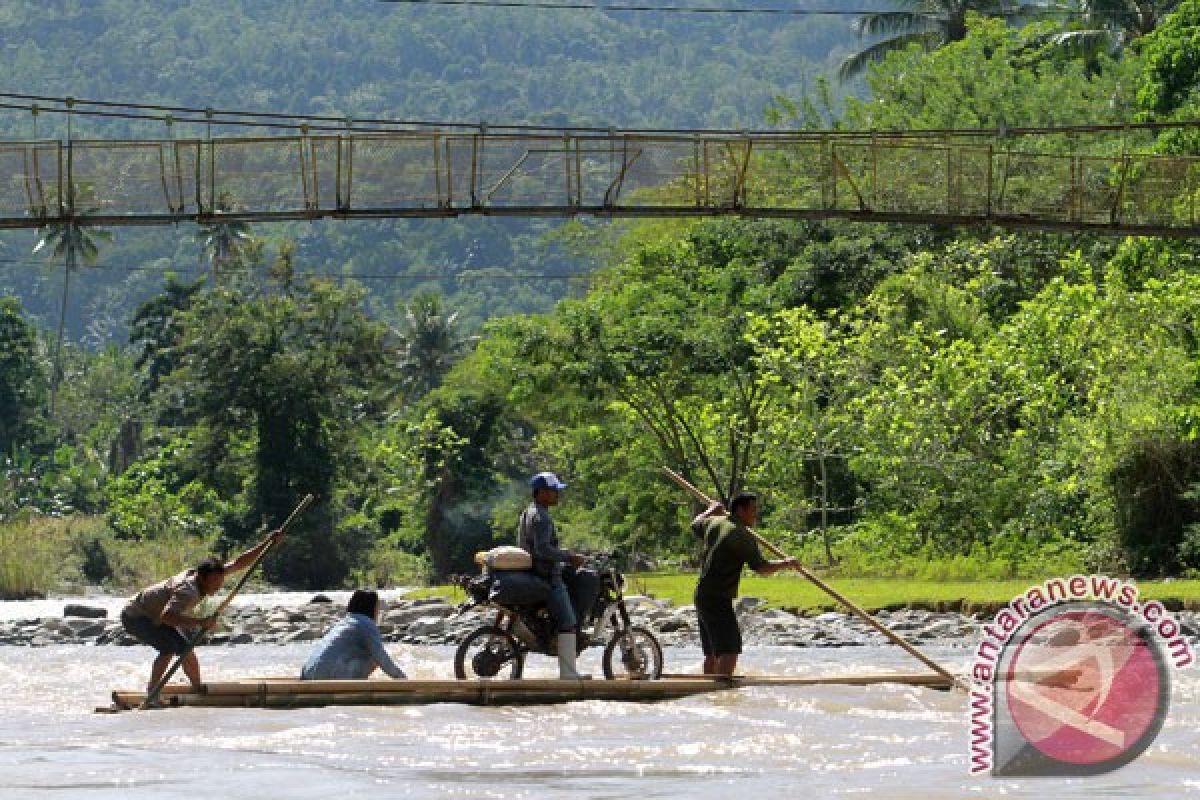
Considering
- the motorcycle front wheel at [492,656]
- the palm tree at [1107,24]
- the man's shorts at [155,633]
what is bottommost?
the motorcycle front wheel at [492,656]

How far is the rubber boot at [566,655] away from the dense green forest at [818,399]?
16.5 m

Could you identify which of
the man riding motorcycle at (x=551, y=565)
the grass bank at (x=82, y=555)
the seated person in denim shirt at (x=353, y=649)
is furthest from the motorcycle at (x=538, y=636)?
the grass bank at (x=82, y=555)

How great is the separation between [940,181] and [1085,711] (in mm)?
22546

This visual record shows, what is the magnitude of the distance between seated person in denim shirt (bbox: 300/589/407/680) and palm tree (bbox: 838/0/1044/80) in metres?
57.5

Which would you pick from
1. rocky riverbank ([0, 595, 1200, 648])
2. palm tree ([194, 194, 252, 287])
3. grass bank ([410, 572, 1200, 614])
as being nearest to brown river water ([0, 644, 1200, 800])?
rocky riverbank ([0, 595, 1200, 648])

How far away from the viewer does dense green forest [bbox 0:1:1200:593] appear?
123 feet

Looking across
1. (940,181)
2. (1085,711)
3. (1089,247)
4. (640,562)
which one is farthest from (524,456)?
(1085,711)

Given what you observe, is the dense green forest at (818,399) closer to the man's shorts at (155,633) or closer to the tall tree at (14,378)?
the tall tree at (14,378)

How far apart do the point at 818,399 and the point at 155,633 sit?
29270mm

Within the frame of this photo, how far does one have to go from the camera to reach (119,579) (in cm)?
7075

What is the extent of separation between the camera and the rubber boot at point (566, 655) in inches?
729

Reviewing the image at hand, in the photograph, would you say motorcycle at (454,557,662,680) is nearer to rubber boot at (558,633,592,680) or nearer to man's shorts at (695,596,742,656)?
rubber boot at (558,633,592,680)

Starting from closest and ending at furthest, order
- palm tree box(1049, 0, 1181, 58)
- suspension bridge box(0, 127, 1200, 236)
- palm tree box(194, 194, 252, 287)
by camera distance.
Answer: suspension bridge box(0, 127, 1200, 236) → palm tree box(1049, 0, 1181, 58) → palm tree box(194, 194, 252, 287)

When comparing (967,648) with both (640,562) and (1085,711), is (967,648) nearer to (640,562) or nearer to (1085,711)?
(1085,711)
